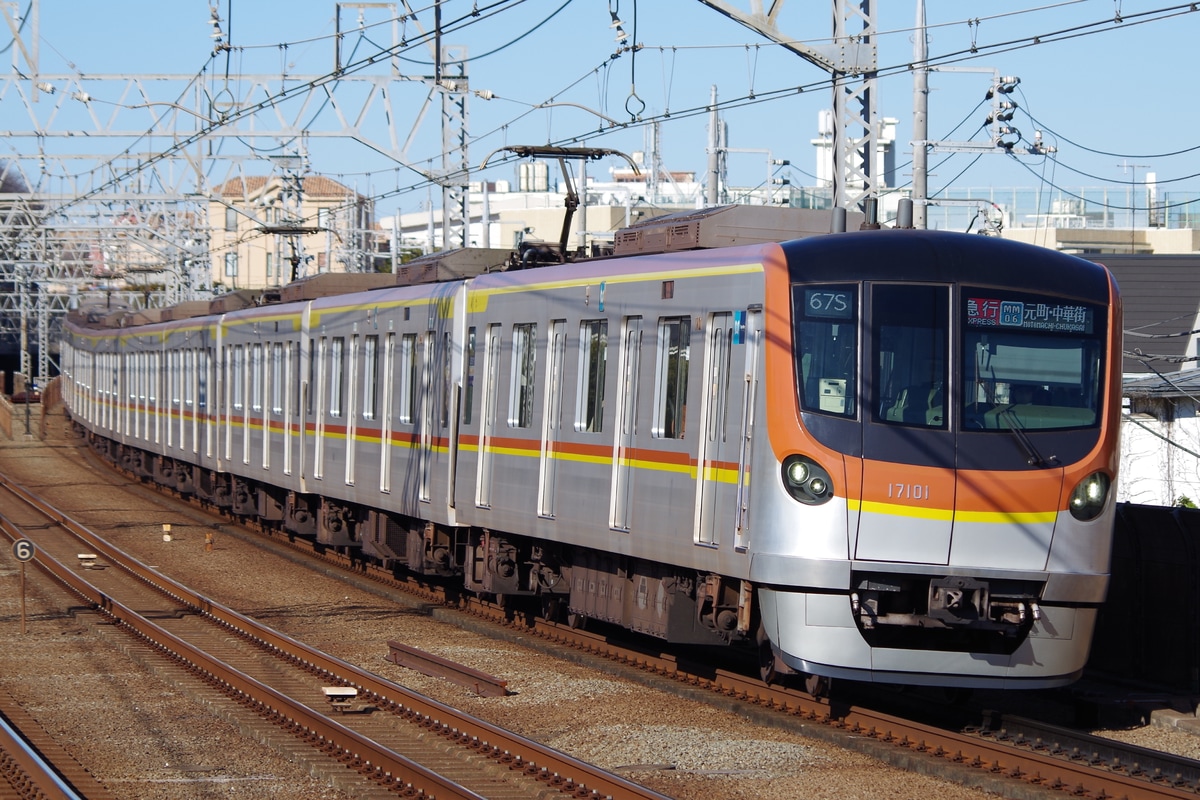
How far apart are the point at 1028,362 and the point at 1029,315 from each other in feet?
0.91

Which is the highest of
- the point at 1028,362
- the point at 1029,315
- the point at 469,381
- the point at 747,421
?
the point at 1029,315

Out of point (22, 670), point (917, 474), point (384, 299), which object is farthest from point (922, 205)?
point (22, 670)

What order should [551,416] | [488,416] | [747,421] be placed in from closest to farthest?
[747,421], [551,416], [488,416]

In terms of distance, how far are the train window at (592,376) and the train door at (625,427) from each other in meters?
0.29

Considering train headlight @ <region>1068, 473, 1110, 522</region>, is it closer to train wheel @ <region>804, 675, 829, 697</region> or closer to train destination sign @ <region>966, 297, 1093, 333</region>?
train destination sign @ <region>966, 297, 1093, 333</region>

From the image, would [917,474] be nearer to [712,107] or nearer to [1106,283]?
[1106,283]

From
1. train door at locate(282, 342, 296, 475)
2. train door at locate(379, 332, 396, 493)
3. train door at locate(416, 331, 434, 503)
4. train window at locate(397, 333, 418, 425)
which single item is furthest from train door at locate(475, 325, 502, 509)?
train door at locate(282, 342, 296, 475)

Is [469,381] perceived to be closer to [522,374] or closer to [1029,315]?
[522,374]

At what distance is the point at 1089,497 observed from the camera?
922 cm

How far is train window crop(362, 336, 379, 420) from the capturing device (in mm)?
16953

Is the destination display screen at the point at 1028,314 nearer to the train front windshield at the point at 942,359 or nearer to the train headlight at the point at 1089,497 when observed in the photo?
the train front windshield at the point at 942,359

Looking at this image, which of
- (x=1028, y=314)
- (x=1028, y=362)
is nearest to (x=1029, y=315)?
(x=1028, y=314)

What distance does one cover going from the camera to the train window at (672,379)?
10492 millimetres

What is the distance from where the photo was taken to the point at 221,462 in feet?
81.1
